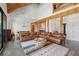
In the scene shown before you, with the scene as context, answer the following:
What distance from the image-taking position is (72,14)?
351 cm

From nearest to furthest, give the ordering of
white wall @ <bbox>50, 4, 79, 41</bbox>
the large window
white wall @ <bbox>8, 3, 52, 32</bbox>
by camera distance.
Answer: white wall @ <bbox>50, 4, 79, 41</bbox> < white wall @ <bbox>8, 3, 52, 32</bbox> < the large window

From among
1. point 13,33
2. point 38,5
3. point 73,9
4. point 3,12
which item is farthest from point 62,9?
point 3,12

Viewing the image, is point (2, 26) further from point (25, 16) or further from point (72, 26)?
point (72, 26)

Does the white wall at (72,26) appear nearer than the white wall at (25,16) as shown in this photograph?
Yes

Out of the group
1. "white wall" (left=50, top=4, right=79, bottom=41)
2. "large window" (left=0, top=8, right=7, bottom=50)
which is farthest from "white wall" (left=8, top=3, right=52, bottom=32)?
"white wall" (left=50, top=4, right=79, bottom=41)

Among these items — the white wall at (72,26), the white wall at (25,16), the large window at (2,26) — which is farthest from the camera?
the large window at (2,26)

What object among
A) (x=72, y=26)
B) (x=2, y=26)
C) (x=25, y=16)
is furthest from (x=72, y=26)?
(x=2, y=26)

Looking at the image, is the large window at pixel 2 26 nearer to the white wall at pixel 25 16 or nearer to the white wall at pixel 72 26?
the white wall at pixel 25 16

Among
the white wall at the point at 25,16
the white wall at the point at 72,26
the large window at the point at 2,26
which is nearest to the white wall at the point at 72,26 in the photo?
the white wall at the point at 72,26

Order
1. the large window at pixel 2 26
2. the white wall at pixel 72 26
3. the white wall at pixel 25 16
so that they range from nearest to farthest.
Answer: the white wall at pixel 72 26 < the white wall at pixel 25 16 < the large window at pixel 2 26

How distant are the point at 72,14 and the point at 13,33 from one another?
161 cm

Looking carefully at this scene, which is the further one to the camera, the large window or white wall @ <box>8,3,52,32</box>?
the large window

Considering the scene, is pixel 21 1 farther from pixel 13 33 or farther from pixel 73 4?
pixel 73 4

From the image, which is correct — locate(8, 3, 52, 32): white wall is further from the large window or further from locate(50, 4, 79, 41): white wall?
locate(50, 4, 79, 41): white wall
